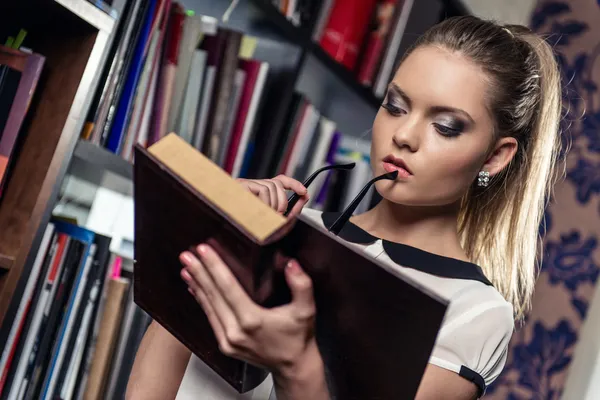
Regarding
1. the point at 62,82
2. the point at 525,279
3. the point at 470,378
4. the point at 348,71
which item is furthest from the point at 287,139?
the point at 470,378

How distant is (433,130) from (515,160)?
0.68 ft

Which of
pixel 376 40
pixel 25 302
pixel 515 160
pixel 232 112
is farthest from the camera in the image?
pixel 376 40

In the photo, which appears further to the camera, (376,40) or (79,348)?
(376,40)

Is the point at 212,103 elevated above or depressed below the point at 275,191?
above

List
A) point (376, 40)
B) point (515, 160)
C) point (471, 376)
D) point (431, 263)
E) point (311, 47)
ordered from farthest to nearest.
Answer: point (376, 40) → point (311, 47) → point (515, 160) → point (431, 263) → point (471, 376)

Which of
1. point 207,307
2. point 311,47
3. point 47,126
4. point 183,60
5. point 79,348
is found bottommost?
point 79,348

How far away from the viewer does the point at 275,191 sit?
0.92 m

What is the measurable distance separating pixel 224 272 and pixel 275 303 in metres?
0.06

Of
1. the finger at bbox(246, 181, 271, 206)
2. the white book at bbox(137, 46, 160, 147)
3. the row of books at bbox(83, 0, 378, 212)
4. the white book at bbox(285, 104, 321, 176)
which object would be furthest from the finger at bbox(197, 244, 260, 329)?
the white book at bbox(285, 104, 321, 176)

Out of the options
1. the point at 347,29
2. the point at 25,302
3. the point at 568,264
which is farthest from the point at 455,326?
the point at 568,264

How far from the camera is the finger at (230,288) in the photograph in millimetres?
700

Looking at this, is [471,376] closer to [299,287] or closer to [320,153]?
[299,287]

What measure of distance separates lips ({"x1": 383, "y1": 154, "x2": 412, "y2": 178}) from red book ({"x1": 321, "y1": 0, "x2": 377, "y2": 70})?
1011 millimetres

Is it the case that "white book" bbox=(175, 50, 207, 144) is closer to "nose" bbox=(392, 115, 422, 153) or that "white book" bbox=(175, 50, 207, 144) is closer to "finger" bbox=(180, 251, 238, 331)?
→ "nose" bbox=(392, 115, 422, 153)
